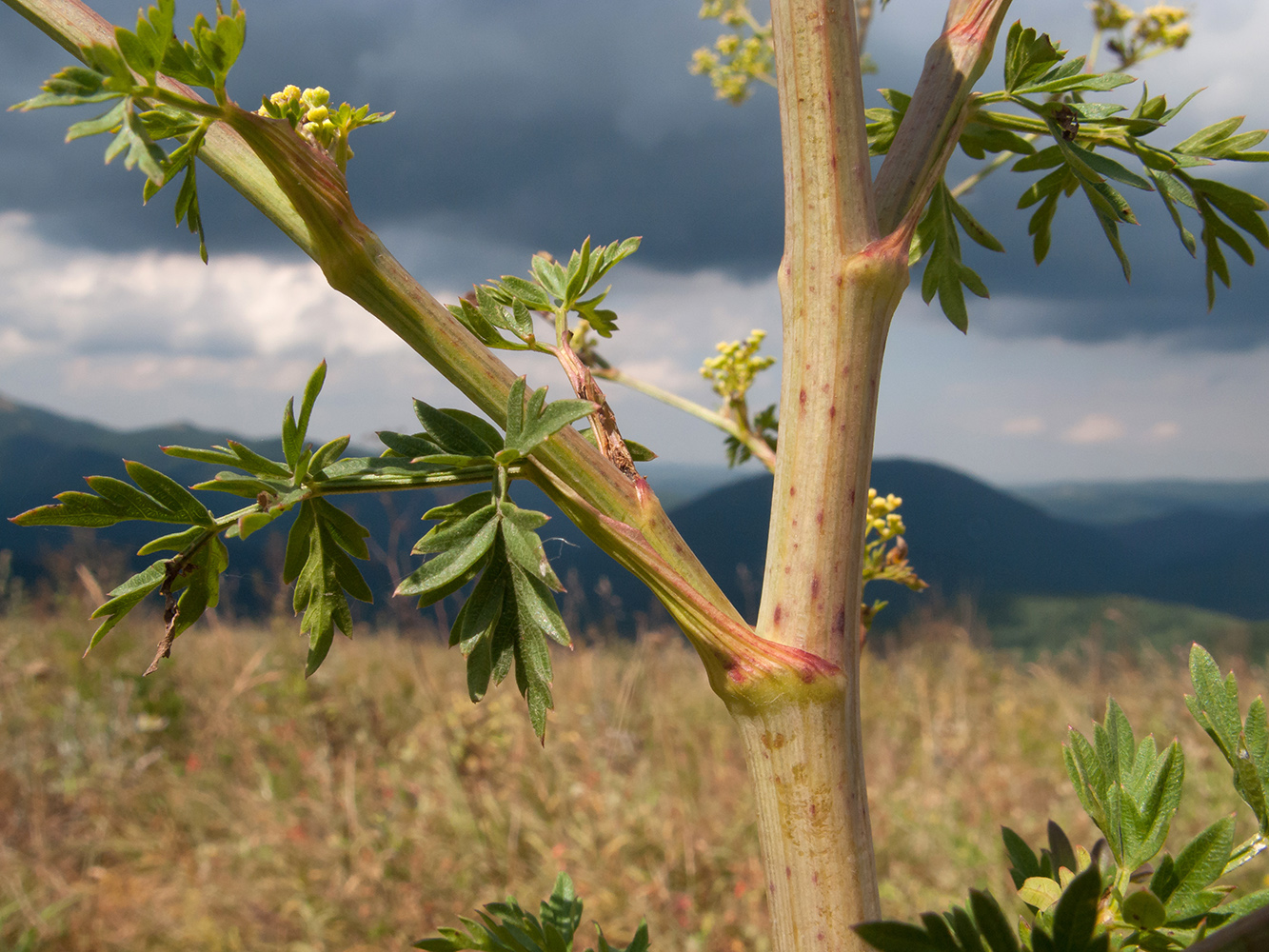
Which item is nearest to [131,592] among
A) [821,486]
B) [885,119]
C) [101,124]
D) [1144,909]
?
[101,124]

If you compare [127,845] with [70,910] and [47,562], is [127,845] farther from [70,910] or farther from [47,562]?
[47,562]

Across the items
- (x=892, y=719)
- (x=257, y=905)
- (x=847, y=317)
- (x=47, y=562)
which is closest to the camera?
(x=847, y=317)

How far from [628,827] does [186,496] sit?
4.13 meters

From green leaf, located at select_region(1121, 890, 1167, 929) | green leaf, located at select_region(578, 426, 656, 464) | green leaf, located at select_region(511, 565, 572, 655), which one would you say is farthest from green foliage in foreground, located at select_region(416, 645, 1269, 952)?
green leaf, located at select_region(578, 426, 656, 464)

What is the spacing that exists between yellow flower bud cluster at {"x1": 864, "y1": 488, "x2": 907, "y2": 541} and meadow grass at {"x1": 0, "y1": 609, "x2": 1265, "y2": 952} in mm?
3384

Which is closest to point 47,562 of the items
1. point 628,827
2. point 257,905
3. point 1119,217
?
point 257,905

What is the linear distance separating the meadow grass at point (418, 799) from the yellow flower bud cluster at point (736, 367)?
3.36 meters

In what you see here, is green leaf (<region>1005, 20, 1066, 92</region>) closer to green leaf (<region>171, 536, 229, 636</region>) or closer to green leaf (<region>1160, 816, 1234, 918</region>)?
green leaf (<region>1160, 816, 1234, 918</region>)

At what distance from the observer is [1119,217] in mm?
875

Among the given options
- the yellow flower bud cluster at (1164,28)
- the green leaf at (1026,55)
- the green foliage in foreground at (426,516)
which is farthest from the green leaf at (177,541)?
the yellow flower bud cluster at (1164,28)

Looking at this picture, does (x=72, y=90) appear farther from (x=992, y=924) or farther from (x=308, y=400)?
(x=992, y=924)

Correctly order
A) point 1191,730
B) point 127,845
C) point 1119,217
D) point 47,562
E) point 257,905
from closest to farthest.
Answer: point 1119,217, point 257,905, point 127,845, point 1191,730, point 47,562

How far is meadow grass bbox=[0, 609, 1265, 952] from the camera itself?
4.07 m

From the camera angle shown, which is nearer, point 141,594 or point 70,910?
point 141,594
